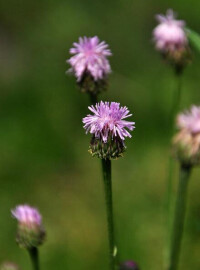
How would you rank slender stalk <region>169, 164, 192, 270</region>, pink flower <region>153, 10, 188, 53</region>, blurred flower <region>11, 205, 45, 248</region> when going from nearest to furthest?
blurred flower <region>11, 205, 45, 248</region> < slender stalk <region>169, 164, 192, 270</region> < pink flower <region>153, 10, 188, 53</region>

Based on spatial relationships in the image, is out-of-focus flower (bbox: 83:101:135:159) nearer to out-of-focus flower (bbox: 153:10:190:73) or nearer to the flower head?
the flower head

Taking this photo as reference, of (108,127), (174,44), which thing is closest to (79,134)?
(174,44)

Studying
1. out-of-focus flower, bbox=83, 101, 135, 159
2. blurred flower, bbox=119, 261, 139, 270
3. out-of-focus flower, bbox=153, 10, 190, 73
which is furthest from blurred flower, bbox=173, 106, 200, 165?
out-of-focus flower, bbox=83, 101, 135, 159

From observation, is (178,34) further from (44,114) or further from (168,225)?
(44,114)

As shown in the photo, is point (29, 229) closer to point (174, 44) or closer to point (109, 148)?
point (109, 148)

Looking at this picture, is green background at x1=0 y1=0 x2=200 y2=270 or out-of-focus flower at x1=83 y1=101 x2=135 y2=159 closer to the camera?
out-of-focus flower at x1=83 y1=101 x2=135 y2=159

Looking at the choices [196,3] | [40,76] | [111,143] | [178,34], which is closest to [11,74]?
[40,76]
